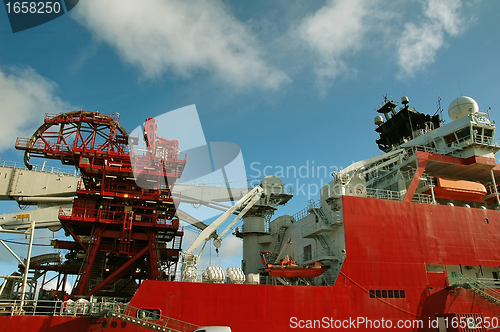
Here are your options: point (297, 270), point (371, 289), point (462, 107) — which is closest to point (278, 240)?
point (297, 270)

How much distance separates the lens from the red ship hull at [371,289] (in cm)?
1683

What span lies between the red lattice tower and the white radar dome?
65.8 ft

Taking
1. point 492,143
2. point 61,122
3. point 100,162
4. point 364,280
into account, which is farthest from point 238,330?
point 492,143

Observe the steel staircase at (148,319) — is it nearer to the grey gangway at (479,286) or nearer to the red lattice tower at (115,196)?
the red lattice tower at (115,196)

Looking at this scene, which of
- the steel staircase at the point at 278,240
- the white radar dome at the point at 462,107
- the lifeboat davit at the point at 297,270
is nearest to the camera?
the lifeboat davit at the point at 297,270

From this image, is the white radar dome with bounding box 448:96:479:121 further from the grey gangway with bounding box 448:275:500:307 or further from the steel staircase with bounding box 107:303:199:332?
the steel staircase with bounding box 107:303:199:332

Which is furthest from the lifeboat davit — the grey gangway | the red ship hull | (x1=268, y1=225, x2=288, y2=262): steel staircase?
the grey gangway

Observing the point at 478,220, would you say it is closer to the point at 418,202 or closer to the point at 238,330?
the point at 418,202

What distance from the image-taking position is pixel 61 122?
24.2m

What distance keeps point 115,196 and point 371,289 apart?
50.6ft

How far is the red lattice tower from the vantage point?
70.8 feet

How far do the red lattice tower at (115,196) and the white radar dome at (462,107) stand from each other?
65.8 feet

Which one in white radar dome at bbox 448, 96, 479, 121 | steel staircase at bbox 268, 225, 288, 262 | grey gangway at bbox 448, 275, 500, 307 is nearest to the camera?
grey gangway at bbox 448, 275, 500, 307

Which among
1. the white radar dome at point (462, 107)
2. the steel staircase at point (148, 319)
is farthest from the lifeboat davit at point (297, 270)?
the white radar dome at point (462, 107)
